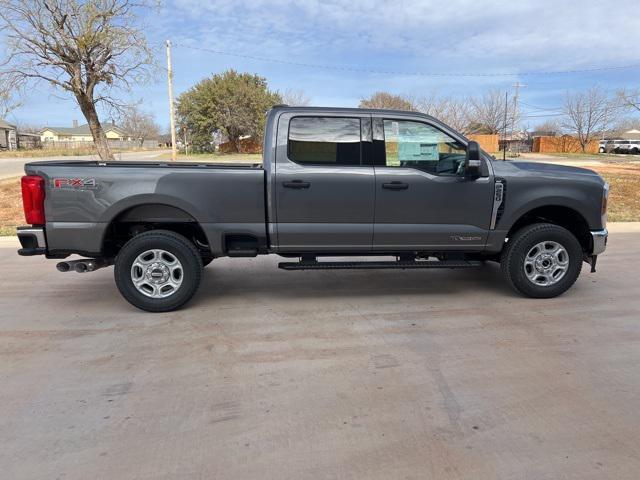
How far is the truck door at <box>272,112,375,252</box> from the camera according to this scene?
5043 millimetres

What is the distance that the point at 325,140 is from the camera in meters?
5.16

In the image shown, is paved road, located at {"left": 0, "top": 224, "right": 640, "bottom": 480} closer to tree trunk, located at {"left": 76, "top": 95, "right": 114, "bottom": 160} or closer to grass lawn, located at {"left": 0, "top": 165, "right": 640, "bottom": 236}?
grass lawn, located at {"left": 0, "top": 165, "right": 640, "bottom": 236}

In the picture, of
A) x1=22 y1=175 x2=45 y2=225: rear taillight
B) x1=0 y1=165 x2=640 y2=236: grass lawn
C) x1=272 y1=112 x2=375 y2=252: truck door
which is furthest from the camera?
x1=0 y1=165 x2=640 y2=236: grass lawn

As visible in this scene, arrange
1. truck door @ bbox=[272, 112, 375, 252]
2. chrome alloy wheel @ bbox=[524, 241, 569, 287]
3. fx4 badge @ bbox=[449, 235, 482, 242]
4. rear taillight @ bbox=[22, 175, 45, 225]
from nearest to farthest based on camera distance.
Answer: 1. rear taillight @ bbox=[22, 175, 45, 225]
2. truck door @ bbox=[272, 112, 375, 252]
3. fx4 badge @ bbox=[449, 235, 482, 242]
4. chrome alloy wheel @ bbox=[524, 241, 569, 287]

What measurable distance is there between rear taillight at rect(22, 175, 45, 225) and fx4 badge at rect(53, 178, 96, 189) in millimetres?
142

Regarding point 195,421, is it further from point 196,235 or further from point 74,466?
point 196,235

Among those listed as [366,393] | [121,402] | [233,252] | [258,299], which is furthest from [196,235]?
[366,393]

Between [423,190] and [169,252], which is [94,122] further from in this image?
[423,190]

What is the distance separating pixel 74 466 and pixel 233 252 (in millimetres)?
2748

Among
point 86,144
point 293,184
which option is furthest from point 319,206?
point 86,144

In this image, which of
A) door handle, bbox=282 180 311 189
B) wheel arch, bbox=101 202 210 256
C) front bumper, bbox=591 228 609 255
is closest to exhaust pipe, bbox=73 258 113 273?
wheel arch, bbox=101 202 210 256

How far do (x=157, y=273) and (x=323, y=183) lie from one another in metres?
1.90

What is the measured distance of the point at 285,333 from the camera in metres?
4.56

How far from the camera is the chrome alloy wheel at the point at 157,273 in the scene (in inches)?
197
